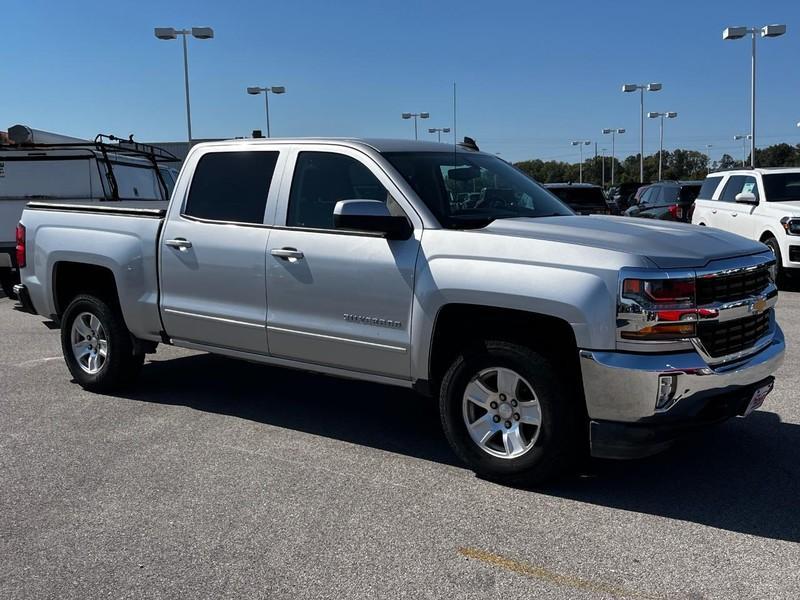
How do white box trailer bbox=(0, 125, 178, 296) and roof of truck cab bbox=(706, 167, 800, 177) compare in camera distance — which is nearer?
white box trailer bbox=(0, 125, 178, 296)

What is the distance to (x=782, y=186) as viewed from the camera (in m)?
13.0

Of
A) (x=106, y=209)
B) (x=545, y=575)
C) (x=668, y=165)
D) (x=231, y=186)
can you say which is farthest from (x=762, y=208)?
(x=668, y=165)

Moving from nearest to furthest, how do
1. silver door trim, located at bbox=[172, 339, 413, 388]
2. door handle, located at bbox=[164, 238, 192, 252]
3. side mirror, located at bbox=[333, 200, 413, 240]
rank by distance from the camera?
1. side mirror, located at bbox=[333, 200, 413, 240]
2. silver door trim, located at bbox=[172, 339, 413, 388]
3. door handle, located at bbox=[164, 238, 192, 252]

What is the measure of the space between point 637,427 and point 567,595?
104cm

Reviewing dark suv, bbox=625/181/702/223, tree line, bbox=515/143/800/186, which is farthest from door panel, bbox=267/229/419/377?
tree line, bbox=515/143/800/186

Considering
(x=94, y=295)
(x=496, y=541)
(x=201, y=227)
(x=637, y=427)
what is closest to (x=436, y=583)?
(x=496, y=541)

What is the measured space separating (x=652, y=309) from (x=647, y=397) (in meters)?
0.43

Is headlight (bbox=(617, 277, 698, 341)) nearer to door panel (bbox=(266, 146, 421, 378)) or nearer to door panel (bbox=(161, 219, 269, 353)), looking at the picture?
door panel (bbox=(266, 146, 421, 378))

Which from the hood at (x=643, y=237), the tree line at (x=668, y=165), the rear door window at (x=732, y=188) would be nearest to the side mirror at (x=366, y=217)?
the hood at (x=643, y=237)

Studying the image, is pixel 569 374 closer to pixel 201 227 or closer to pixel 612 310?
pixel 612 310

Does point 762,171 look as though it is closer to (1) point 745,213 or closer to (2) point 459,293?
(1) point 745,213

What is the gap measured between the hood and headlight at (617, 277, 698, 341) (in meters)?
0.12

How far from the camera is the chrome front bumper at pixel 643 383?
3.97 meters

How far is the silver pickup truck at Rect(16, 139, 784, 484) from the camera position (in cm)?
404
